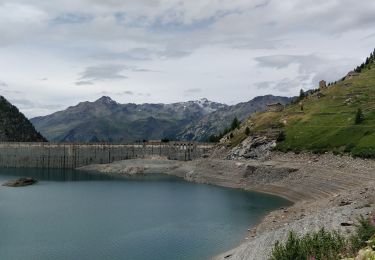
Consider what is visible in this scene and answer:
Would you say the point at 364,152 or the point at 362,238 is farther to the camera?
the point at 364,152

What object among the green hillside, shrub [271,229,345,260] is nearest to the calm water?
shrub [271,229,345,260]

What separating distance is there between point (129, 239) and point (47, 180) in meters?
112

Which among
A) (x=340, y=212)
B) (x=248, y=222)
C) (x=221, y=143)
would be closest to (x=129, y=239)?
(x=248, y=222)

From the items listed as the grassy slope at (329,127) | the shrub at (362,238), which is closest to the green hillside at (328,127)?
the grassy slope at (329,127)

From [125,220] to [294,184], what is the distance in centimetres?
5036

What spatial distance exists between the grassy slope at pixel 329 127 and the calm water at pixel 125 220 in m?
31.5

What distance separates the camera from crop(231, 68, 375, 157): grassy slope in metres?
130

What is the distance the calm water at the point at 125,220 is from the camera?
66.1m

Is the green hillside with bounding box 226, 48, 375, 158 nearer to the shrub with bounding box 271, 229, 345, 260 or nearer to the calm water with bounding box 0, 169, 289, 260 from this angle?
the calm water with bounding box 0, 169, 289, 260

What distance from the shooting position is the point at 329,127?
157250 millimetres

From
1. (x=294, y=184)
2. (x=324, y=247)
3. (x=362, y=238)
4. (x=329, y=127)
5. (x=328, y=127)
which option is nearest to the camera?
(x=362, y=238)

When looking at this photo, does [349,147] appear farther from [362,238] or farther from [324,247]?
[362,238]

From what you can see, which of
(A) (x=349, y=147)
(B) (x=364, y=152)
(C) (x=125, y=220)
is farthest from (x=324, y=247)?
(A) (x=349, y=147)

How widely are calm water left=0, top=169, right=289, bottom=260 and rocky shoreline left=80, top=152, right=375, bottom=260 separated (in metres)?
5.52
